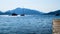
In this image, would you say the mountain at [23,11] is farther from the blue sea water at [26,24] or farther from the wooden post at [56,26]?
the wooden post at [56,26]

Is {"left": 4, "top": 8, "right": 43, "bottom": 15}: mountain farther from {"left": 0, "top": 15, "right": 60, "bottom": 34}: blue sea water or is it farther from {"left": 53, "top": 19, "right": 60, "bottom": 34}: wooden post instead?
{"left": 53, "top": 19, "right": 60, "bottom": 34}: wooden post

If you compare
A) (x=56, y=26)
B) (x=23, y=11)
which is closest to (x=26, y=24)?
(x=23, y=11)

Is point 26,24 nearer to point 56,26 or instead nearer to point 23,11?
point 23,11

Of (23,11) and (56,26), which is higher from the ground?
(23,11)

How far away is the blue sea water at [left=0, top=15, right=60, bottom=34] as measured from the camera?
8.00ft

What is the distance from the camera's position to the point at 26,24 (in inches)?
97.0

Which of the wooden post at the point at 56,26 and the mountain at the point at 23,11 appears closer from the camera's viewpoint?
the wooden post at the point at 56,26

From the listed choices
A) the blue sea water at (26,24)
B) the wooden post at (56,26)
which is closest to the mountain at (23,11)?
the blue sea water at (26,24)

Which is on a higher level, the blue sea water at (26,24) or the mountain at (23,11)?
the mountain at (23,11)

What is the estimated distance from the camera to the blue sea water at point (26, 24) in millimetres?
2438

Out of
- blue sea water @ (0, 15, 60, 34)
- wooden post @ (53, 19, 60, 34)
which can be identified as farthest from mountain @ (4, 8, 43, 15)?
wooden post @ (53, 19, 60, 34)

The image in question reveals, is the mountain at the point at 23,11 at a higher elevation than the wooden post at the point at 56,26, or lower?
higher

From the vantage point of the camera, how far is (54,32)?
2.34m

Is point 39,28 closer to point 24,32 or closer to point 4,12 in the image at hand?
point 24,32
